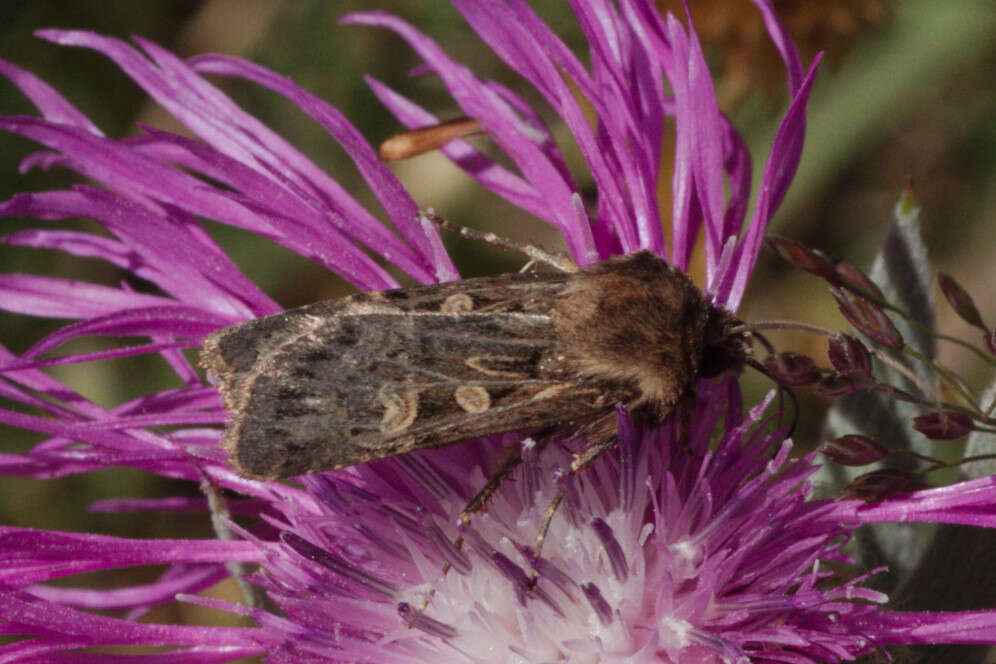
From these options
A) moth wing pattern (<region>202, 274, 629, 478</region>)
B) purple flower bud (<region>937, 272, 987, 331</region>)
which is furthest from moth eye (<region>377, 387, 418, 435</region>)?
purple flower bud (<region>937, 272, 987, 331</region>)

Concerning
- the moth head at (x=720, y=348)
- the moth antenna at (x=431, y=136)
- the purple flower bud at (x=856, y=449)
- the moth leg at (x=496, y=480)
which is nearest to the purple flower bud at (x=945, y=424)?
the purple flower bud at (x=856, y=449)

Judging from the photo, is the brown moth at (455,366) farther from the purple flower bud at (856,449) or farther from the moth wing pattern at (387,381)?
the purple flower bud at (856,449)

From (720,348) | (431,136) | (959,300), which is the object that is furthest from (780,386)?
(431,136)

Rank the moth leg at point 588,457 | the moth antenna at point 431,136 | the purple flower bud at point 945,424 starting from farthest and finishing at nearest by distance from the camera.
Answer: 1. the moth antenna at point 431,136
2. the moth leg at point 588,457
3. the purple flower bud at point 945,424

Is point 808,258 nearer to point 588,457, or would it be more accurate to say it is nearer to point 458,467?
point 588,457

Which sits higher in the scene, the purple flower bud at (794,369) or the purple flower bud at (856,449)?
the purple flower bud at (794,369)

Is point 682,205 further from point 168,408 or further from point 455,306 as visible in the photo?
point 168,408

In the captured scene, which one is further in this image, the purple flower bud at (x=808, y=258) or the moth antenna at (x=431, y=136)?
the moth antenna at (x=431, y=136)
